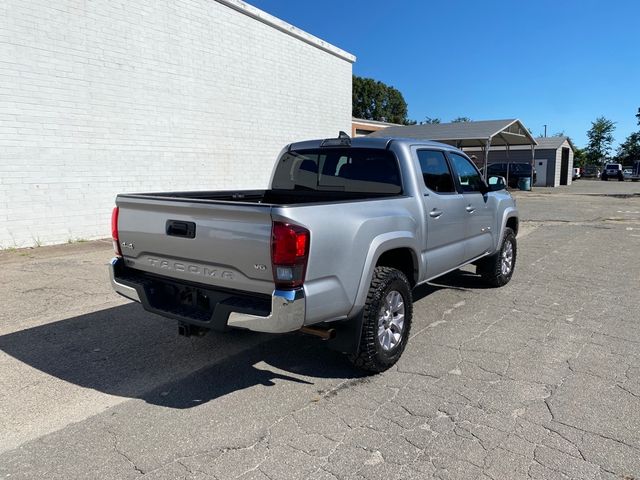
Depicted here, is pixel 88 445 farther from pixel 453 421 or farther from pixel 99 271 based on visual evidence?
pixel 99 271

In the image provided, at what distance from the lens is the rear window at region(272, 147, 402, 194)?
4684mm

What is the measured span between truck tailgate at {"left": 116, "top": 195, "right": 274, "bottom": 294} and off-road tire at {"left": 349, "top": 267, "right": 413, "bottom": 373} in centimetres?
93

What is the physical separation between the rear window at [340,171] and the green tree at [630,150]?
79063 millimetres

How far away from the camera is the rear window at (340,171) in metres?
4.68

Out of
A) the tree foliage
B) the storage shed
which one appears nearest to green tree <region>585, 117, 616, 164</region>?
the tree foliage

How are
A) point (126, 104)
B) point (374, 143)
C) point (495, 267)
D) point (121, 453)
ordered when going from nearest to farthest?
point (121, 453) < point (374, 143) < point (495, 267) < point (126, 104)

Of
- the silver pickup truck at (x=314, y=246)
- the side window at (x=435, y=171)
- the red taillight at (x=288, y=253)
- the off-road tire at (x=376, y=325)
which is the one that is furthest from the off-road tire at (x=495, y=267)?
the red taillight at (x=288, y=253)

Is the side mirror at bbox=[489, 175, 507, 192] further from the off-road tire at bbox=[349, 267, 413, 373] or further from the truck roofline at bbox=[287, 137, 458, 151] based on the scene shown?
the off-road tire at bbox=[349, 267, 413, 373]

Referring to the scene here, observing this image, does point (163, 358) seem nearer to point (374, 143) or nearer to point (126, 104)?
point (374, 143)

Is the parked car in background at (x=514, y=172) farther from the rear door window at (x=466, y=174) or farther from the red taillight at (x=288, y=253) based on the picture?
the red taillight at (x=288, y=253)

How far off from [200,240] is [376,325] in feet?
4.86

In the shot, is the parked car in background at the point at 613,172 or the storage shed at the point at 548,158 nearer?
the storage shed at the point at 548,158

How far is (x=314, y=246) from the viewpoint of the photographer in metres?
3.19

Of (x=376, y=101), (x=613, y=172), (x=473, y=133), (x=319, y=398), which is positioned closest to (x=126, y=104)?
(x=319, y=398)
